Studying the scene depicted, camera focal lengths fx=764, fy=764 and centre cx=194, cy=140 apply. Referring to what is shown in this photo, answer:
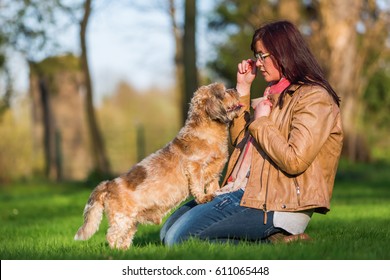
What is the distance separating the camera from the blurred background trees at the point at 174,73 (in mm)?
23122

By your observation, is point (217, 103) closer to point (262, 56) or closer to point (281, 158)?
point (262, 56)

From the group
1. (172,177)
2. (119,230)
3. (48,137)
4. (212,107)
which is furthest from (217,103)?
(48,137)

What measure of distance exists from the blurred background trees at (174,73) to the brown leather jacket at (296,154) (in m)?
14.8

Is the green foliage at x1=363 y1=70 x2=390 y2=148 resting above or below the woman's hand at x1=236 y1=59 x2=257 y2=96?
below

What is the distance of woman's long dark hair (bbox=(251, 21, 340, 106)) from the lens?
7.14m

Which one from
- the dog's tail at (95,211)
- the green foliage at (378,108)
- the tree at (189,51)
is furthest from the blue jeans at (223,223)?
the green foliage at (378,108)

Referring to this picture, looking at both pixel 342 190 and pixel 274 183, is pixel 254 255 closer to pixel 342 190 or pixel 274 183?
pixel 274 183

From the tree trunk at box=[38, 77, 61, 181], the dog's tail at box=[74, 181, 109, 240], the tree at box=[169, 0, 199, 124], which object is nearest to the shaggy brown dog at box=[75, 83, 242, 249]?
the dog's tail at box=[74, 181, 109, 240]

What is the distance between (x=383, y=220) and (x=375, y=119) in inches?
1033

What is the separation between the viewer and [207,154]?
778 centimetres

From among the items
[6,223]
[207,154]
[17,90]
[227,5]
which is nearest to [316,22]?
[227,5]

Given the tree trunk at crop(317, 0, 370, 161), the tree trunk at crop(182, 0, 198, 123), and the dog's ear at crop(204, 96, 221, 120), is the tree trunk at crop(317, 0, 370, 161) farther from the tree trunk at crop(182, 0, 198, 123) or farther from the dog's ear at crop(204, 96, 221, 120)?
the dog's ear at crop(204, 96, 221, 120)

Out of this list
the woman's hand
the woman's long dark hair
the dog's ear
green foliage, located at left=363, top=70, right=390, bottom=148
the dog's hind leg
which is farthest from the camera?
green foliage, located at left=363, top=70, right=390, bottom=148

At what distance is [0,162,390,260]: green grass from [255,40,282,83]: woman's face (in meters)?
1.63
